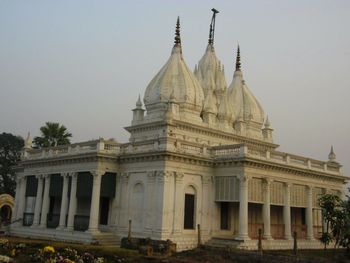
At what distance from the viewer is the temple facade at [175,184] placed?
3209 cm

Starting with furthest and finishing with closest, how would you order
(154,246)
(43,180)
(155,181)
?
1. (43,180)
2. (155,181)
3. (154,246)

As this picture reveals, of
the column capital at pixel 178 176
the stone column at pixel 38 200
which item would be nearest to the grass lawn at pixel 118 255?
the column capital at pixel 178 176

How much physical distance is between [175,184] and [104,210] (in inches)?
282

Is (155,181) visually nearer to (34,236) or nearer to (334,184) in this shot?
(34,236)

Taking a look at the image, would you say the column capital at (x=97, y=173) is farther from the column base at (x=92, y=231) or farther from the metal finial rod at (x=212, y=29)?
the metal finial rod at (x=212, y=29)

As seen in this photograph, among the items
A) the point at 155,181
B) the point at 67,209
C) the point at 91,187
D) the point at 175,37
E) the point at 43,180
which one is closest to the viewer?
the point at 155,181

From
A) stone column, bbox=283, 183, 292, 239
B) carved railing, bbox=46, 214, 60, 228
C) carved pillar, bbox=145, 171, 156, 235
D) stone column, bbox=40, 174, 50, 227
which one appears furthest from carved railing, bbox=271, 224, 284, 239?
stone column, bbox=40, 174, 50, 227

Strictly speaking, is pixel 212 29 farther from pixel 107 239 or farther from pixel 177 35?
pixel 107 239

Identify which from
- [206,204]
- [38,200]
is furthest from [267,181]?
[38,200]

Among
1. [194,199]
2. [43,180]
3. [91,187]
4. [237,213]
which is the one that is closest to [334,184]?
[237,213]

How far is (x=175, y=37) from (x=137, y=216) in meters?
20.2

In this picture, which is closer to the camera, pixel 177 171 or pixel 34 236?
pixel 177 171

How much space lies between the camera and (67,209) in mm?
36688

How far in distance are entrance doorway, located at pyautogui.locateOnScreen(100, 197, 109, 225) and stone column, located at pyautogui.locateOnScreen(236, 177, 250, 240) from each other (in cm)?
1057
